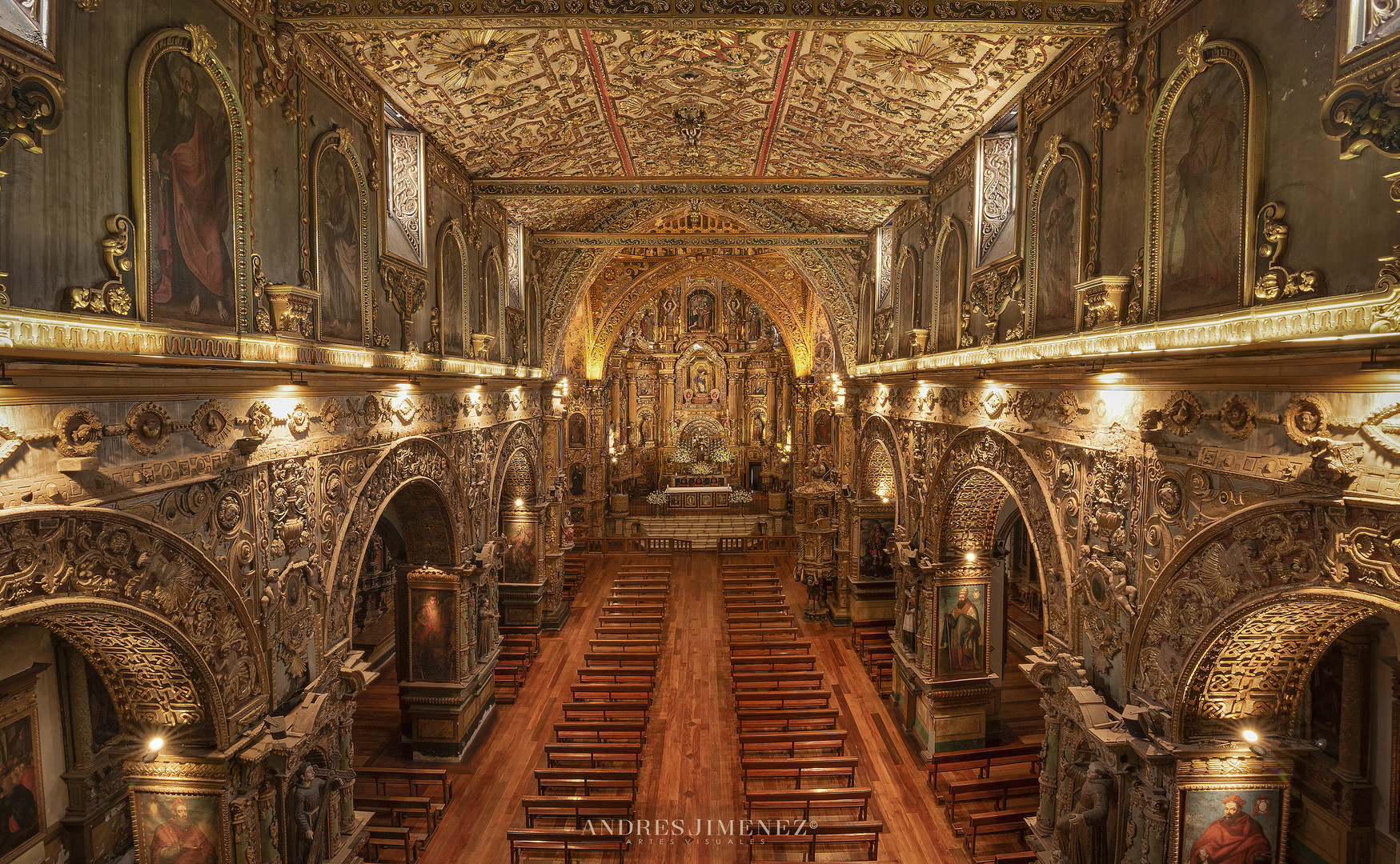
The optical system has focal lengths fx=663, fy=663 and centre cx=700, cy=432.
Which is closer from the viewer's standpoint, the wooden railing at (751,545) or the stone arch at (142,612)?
the stone arch at (142,612)

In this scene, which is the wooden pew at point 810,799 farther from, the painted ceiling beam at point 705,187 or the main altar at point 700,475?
the main altar at point 700,475

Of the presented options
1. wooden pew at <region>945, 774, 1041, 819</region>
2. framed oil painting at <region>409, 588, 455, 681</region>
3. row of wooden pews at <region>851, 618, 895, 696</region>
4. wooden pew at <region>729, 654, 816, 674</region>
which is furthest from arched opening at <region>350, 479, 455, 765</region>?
row of wooden pews at <region>851, 618, 895, 696</region>

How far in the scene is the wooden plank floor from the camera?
36.0 ft

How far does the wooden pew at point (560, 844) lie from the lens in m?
10.1

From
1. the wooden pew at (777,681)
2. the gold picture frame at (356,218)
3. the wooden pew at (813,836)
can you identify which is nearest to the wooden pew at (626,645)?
the wooden pew at (777,681)

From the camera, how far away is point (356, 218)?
30.0ft

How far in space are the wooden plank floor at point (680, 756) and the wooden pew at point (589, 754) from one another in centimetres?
61

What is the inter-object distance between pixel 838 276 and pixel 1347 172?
16.0 meters

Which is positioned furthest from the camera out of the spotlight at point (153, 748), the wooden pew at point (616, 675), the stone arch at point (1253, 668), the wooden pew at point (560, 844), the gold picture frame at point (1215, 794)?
the wooden pew at point (616, 675)

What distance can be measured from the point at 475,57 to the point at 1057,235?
317 inches

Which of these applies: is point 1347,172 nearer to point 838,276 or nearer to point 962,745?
point 962,745

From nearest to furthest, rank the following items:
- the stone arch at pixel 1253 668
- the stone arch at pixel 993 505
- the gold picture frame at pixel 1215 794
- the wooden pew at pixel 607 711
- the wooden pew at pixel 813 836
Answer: the stone arch at pixel 1253 668 < the gold picture frame at pixel 1215 794 < the stone arch at pixel 993 505 < the wooden pew at pixel 813 836 < the wooden pew at pixel 607 711

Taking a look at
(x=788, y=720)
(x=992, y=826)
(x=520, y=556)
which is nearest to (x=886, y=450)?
(x=788, y=720)

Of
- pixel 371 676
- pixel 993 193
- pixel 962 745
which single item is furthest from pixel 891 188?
pixel 371 676
